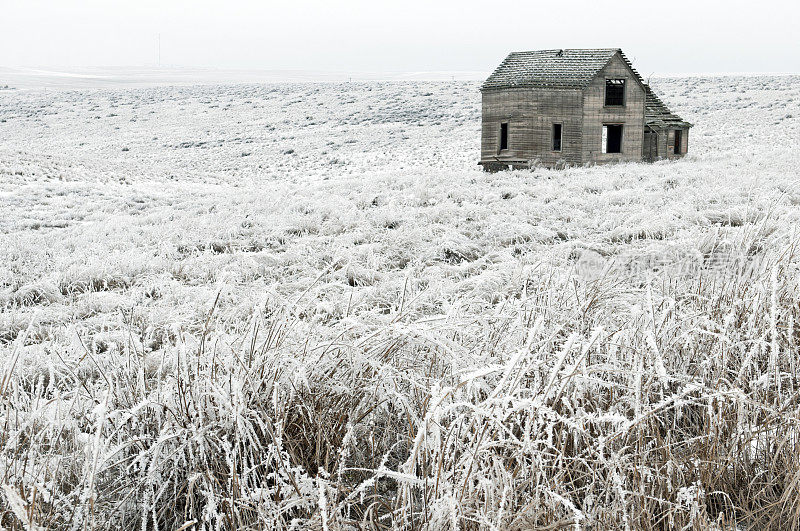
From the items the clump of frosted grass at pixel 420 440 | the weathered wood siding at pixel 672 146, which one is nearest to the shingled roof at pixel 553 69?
the weathered wood siding at pixel 672 146

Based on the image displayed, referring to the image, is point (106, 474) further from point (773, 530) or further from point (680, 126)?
point (680, 126)

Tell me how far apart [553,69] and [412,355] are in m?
20.9

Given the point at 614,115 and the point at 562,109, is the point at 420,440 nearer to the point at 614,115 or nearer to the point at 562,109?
the point at 562,109

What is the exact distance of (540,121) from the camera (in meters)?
21.6

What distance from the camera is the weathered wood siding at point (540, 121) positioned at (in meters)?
21.3

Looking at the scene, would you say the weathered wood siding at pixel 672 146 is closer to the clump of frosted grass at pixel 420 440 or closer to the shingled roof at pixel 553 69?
the shingled roof at pixel 553 69

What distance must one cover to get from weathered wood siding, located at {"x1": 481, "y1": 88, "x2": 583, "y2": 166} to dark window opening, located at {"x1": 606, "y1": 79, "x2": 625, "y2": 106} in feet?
6.11

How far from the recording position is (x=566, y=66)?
21.6 meters

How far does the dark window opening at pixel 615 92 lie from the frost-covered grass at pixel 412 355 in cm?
550

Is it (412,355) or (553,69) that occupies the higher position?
(553,69)

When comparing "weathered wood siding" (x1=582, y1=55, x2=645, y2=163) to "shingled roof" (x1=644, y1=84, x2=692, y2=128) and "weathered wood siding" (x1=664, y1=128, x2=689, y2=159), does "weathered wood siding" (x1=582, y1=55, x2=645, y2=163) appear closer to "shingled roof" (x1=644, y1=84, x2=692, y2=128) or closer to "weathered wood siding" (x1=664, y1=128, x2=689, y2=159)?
"shingled roof" (x1=644, y1=84, x2=692, y2=128)

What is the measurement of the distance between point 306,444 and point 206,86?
253ft

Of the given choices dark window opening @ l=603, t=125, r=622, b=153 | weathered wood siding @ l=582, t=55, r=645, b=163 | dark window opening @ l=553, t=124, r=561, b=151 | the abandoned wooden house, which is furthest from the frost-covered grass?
dark window opening @ l=603, t=125, r=622, b=153

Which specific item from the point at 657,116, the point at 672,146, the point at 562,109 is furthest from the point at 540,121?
the point at 672,146
